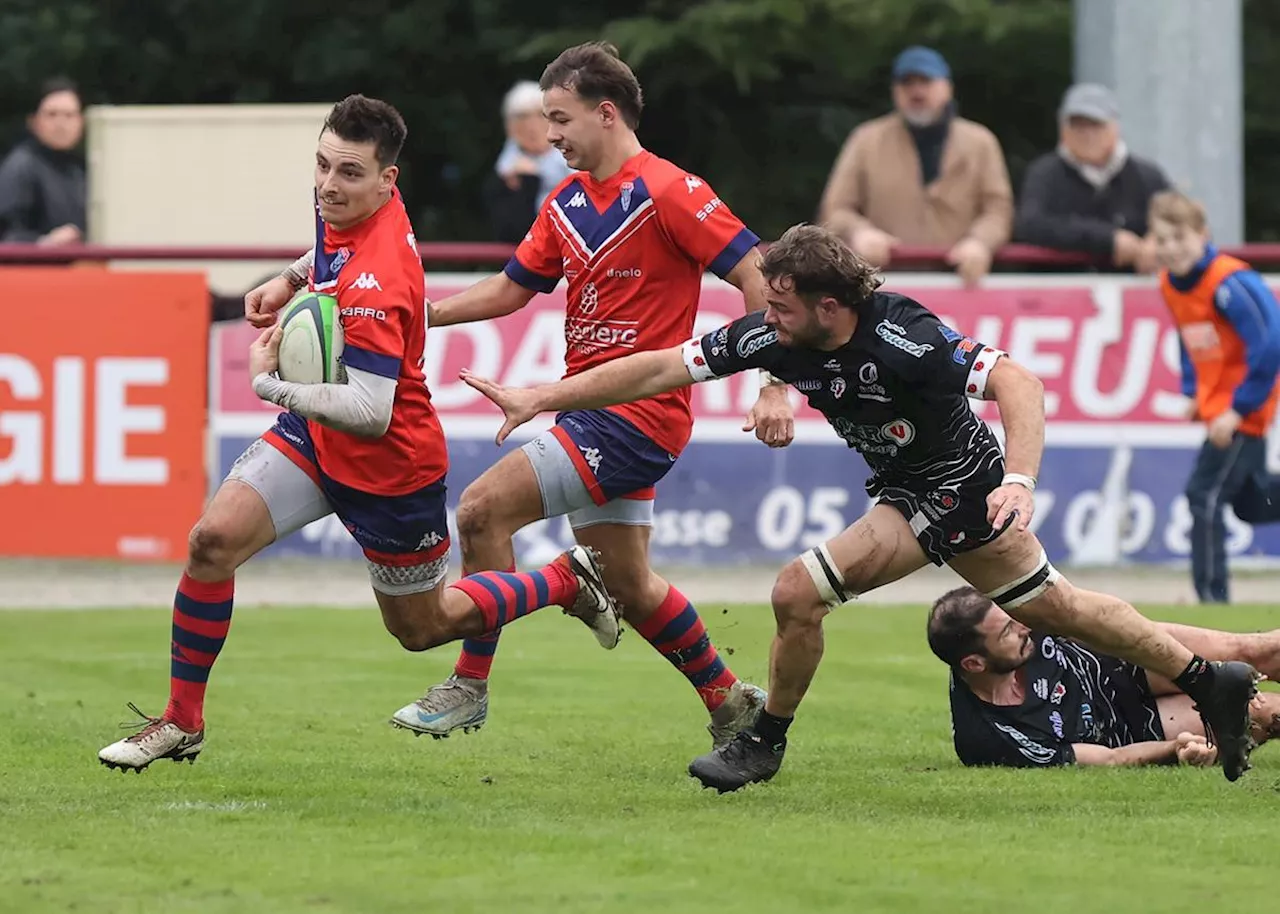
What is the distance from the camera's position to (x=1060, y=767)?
809 cm

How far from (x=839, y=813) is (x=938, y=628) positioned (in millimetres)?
1083

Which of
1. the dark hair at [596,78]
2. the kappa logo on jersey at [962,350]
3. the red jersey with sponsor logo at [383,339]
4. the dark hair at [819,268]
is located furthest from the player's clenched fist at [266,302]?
the kappa logo on jersey at [962,350]

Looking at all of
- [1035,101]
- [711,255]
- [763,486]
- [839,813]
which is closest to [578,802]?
[839,813]

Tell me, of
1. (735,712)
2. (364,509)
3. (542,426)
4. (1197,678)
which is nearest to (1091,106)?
(542,426)

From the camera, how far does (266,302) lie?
7832mm

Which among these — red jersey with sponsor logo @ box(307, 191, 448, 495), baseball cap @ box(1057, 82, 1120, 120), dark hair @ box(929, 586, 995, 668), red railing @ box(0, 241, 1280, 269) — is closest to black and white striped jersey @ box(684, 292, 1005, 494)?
dark hair @ box(929, 586, 995, 668)

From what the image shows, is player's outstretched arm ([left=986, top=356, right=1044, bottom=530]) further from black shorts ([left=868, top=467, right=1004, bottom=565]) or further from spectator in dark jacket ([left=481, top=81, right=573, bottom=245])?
spectator in dark jacket ([left=481, top=81, right=573, bottom=245])

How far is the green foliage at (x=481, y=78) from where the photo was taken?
20562mm

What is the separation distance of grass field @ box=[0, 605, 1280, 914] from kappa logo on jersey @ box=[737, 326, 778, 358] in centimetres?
133

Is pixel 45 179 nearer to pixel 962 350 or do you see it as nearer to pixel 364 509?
pixel 364 509

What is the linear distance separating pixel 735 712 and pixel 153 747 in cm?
201

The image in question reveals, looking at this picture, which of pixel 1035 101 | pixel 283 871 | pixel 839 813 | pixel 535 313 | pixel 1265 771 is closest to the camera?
pixel 283 871

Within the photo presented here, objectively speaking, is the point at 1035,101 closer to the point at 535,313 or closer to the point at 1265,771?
the point at 535,313

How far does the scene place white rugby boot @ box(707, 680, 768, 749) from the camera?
844cm
